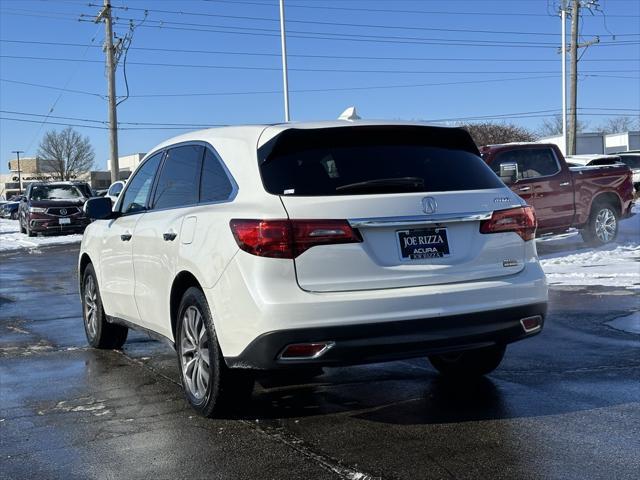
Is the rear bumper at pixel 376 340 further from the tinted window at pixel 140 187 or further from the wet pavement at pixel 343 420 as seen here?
the tinted window at pixel 140 187

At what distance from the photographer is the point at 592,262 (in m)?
12.4

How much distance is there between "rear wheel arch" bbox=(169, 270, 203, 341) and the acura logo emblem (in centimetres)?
146

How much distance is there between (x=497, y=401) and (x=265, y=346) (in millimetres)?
1752

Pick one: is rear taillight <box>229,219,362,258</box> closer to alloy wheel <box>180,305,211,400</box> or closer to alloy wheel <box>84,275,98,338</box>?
alloy wheel <box>180,305,211,400</box>

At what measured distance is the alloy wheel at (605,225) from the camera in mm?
14070

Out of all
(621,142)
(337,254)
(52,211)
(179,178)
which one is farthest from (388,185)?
(621,142)

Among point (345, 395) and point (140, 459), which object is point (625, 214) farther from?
point (140, 459)

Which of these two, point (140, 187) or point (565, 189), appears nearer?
point (140, 187)

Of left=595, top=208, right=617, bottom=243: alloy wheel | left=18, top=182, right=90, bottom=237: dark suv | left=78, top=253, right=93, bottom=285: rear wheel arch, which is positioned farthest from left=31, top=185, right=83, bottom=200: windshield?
left=78, top=253, right=93, bottom=285: rear wheel arch

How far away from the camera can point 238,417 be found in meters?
4.76

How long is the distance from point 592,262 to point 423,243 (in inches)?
353

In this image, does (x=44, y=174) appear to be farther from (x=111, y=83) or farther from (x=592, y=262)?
(x=592, y=262)

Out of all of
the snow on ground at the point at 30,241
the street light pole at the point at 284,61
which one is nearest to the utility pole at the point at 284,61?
the street light pole at the point at 284,61

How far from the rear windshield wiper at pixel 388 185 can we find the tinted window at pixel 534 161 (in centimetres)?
922
